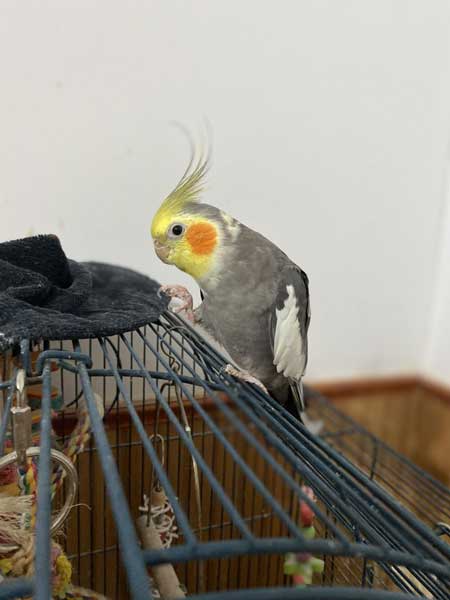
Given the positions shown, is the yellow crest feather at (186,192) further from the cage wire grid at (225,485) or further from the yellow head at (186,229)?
the cage wire grid at (225,485)

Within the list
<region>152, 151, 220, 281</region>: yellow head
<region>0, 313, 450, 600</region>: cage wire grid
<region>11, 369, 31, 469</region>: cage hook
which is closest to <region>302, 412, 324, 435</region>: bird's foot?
<region>0, 313, 450, 600</region>: cage wire grid

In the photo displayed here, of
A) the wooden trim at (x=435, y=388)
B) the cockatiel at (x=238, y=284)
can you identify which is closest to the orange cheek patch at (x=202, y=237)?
the cockatiel at (x=238, y=284)

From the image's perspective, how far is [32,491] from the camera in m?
0.50

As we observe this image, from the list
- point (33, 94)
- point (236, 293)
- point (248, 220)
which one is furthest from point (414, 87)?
point (33, 94)

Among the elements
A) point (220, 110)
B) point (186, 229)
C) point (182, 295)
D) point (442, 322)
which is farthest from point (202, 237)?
point (442, 322)

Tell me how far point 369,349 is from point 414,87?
0.72 m

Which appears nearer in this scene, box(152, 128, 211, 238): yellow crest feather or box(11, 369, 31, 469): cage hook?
box(11, 369, 31, 469): cage hook

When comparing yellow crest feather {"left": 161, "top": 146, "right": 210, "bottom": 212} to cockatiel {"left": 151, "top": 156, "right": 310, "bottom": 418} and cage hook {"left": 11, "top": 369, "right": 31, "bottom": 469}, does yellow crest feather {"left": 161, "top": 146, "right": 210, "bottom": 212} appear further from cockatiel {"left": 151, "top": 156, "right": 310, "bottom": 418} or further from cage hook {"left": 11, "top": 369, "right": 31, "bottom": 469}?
cage hook {"left": 11, "top": 369, "right": 31, "bottom": 469}

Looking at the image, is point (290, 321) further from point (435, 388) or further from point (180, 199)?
point (435, 388)

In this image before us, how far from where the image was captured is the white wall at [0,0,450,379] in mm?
812

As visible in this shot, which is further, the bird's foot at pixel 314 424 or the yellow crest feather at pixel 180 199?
the bird's foot at pixel 314 424

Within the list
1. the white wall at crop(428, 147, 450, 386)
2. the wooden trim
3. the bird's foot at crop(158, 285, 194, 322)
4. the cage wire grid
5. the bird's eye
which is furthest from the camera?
the wooden trim

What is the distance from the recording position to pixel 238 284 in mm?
683

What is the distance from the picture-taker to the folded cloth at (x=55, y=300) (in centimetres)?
56
